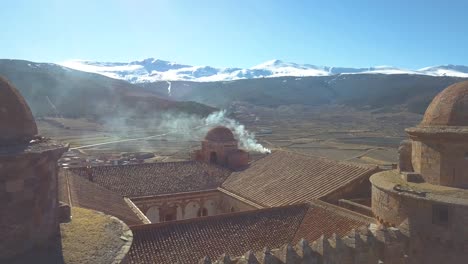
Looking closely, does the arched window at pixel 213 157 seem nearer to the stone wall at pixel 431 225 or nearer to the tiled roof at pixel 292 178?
the tiled roof at pixel 292 178

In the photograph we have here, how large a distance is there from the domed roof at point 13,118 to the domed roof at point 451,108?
1227 cm

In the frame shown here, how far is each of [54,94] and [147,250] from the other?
108334mm

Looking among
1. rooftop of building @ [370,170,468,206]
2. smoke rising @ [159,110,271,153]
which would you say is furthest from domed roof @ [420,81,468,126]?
smoke rising @ [159,110,271,153]

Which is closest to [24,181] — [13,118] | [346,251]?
[13,118]

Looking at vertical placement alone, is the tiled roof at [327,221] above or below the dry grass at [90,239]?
below

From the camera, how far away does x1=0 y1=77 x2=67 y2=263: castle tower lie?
687 cm

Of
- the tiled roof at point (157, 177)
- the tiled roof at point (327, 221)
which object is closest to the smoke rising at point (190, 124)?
the tiled roof at point (157, 177)

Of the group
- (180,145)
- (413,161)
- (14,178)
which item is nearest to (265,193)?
(413,161)

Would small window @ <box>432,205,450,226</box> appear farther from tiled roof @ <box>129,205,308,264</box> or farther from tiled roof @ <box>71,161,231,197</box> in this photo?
tiled roof @ <box>71,161,231,197</box>

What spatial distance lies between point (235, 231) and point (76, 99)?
4232 inches

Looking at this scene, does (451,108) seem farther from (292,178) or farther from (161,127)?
(161,127)

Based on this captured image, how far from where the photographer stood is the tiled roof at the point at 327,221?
15284mm

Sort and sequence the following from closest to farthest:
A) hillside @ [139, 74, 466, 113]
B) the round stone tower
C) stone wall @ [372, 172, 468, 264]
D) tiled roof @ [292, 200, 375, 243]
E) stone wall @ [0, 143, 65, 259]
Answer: stone wall @ [0, 143, 65, 259] → stone wall @ [372, 172, 468, 264] → the round stone tower → tiled roof @ [292, 200, 375, 243] → hillside @ [139, 74, 466, 113]

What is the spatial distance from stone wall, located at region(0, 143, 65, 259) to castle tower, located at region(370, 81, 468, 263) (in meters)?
9.87
